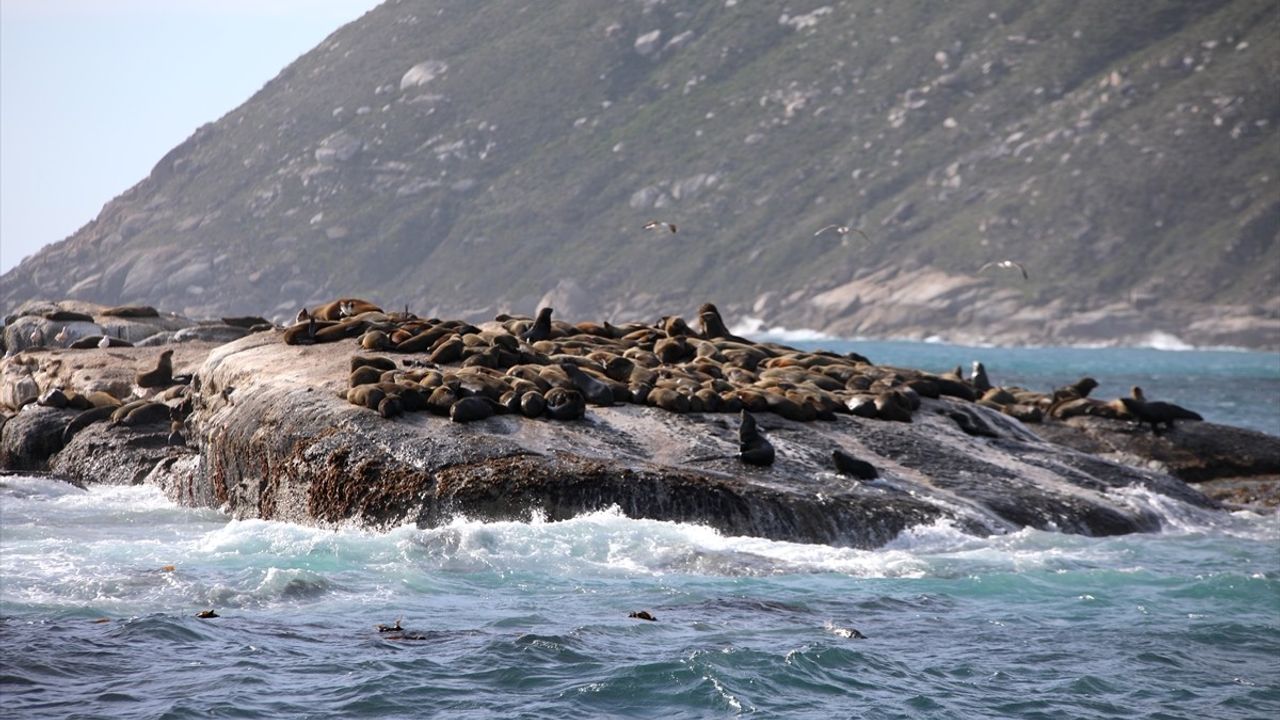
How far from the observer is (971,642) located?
1340 cm

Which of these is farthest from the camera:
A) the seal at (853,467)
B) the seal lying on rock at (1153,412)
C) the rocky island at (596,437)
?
the seal lying on rock at (1153,412)

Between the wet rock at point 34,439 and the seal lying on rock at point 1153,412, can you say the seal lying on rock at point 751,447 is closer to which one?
the seal lying on rock at point 1153,412

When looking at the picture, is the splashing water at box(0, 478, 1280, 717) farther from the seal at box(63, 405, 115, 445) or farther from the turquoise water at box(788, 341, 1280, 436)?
the turquoise water at box(788, 341, 1280, 436)

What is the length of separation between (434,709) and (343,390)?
8.86 metres

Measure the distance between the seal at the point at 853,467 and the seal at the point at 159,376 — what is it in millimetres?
13233

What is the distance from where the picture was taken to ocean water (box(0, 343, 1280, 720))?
11266mm

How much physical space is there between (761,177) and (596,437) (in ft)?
463

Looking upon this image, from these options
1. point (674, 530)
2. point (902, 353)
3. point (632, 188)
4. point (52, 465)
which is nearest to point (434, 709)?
point (674, 530)

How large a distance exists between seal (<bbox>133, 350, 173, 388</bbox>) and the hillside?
112 meters

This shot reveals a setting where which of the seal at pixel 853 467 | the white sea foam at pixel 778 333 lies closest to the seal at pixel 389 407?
the seal at pixel 853 467

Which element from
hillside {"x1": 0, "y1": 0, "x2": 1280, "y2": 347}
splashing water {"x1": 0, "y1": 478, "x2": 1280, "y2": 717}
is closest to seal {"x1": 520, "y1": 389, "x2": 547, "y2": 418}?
splashing water {"x1": 0, "y1": 478, "x2": 1280, "y2": 717}

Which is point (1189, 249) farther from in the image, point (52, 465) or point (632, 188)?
point (52, 465)

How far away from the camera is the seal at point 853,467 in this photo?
18.7 metres

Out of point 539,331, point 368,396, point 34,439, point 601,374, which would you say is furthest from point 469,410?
point 34,439
